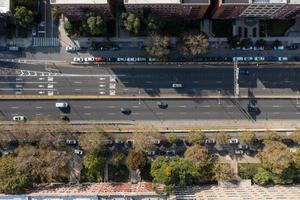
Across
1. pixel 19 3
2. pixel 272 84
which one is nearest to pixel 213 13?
pixel 272 84

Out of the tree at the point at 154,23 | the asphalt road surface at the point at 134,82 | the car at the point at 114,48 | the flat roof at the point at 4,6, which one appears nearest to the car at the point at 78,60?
the asphalt road surface at the point at 134,82

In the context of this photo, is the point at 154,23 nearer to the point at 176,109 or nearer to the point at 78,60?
the point at 78,60

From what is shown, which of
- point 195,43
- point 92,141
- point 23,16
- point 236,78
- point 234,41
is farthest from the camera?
point 236,78

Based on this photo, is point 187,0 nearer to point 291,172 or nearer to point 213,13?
point 213,13

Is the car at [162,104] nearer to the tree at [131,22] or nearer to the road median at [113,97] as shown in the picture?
the road median at [113,97]

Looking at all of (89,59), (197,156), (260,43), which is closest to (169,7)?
(89,59)
